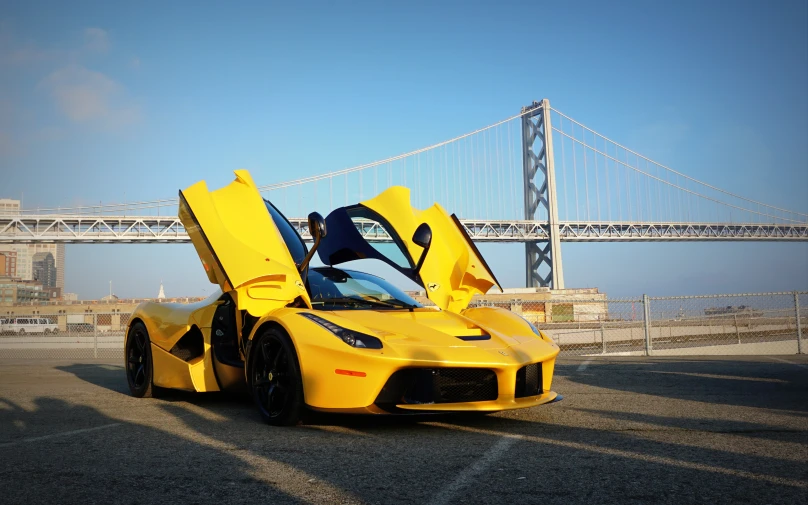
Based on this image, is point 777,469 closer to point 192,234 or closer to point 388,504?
point 388,504

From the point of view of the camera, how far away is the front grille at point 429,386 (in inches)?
157

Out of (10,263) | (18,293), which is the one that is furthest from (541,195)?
(10,263)

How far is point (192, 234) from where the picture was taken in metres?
5.24

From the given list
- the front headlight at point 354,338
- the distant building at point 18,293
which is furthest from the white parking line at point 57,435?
the distant building at point 18,293

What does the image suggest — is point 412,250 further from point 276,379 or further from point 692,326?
point 692,326

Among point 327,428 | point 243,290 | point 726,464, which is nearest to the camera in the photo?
point 726,464

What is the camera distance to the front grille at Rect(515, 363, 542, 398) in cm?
429

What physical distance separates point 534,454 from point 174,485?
1656 millimetres

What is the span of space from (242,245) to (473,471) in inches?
105

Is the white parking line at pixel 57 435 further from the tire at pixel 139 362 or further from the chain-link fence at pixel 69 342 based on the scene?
the chain-link fence at pixel 69 342

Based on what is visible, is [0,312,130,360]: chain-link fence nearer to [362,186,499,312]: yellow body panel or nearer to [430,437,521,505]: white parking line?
[362,186,499,312]: yellow body panel

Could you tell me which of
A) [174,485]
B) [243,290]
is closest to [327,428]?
[243,290]

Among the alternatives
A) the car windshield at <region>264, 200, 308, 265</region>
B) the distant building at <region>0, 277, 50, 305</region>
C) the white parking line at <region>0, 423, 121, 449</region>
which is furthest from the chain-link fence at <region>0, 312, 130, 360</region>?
the distant building at <region>0, 277, 50, 305</region>

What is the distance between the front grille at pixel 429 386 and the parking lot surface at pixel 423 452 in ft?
0.68
